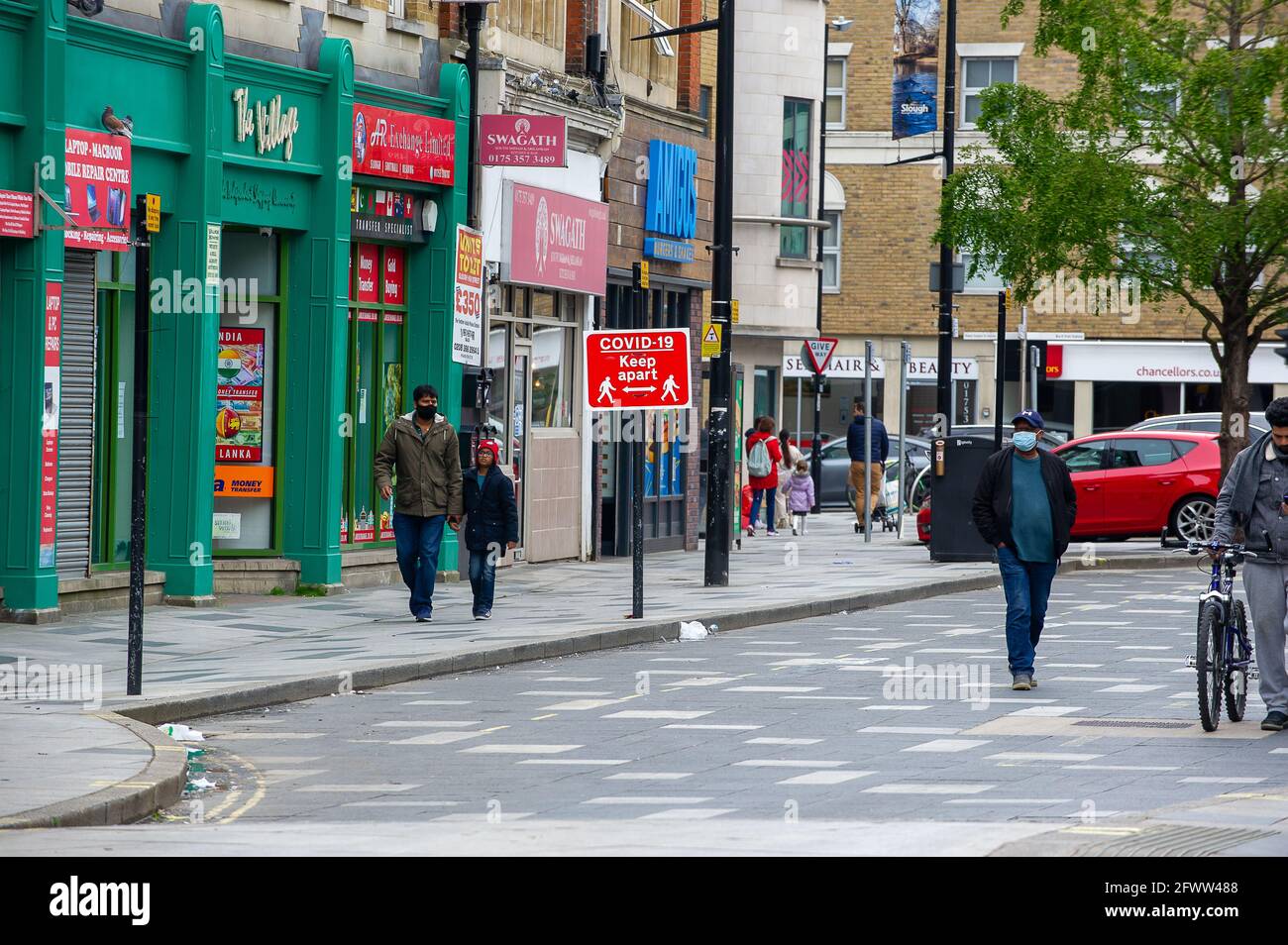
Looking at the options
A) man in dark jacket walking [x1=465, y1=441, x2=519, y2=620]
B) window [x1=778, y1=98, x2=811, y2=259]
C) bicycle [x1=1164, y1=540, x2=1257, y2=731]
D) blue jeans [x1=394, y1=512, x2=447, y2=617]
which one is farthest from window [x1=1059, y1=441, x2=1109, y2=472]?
bicycle [x1=1164, y1=540, x2=1257, y2=731]

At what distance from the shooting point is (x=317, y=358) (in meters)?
20.7

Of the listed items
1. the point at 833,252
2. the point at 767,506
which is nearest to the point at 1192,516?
the point at 767,506

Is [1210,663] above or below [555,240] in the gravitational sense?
below

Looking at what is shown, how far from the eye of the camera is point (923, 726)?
12.6 metres

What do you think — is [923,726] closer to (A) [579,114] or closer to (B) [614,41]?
(A) [579,114]

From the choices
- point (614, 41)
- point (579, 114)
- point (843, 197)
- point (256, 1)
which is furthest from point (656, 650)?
point (843, 197)

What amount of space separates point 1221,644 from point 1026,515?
2.68 meters

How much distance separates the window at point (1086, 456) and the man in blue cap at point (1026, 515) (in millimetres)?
14773

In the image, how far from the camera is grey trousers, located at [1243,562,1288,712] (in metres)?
12.5

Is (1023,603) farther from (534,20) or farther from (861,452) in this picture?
(861,452)

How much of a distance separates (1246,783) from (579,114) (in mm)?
16527

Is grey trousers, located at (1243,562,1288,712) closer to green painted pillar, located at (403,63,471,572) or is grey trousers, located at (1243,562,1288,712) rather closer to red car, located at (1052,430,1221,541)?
green painted pillar, located at (403,63,471,572)
